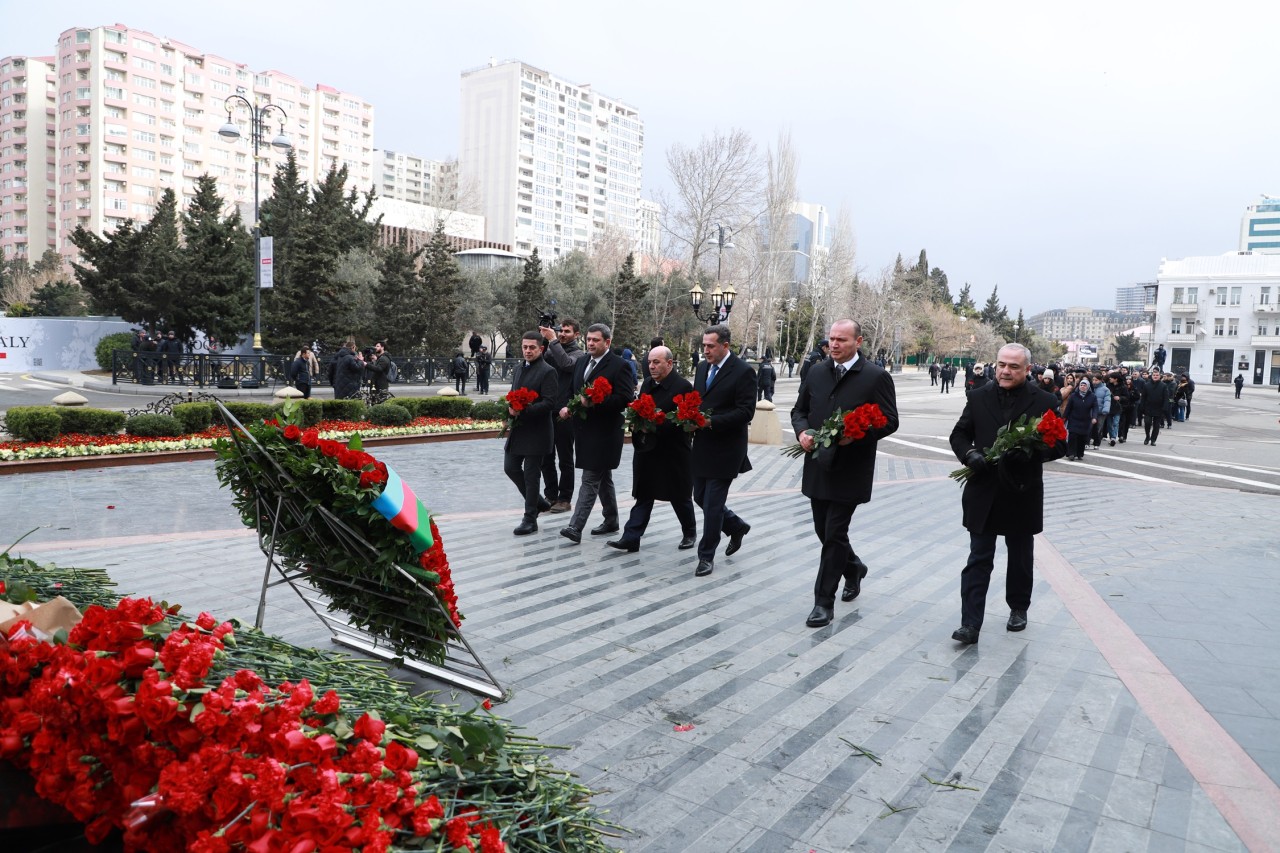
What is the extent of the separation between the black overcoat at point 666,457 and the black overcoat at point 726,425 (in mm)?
353

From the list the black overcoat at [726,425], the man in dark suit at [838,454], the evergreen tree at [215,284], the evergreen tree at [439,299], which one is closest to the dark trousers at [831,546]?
the man in dark suit at [838,454]

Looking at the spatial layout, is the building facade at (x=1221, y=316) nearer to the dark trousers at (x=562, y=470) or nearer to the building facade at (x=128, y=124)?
the building facade at (x=128, y=124)

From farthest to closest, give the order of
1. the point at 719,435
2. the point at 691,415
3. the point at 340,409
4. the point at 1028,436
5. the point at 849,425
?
the point at 340,409, the point at 719,435, the point at 691,415, the point at 849,425, the point at 1028,436

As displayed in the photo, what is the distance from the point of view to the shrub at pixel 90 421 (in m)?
11.6

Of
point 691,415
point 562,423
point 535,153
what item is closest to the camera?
point 691,415

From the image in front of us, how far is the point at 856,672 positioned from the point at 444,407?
42.4 ft

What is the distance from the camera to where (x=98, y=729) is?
213 centimetres

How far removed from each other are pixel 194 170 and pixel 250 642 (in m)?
113

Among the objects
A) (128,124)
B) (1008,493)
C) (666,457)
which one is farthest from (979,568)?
(128,124)

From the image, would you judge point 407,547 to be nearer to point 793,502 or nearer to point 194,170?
point 793,502

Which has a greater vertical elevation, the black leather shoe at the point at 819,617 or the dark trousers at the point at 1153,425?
the dark trousers at the point at 1153,425

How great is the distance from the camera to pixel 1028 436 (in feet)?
16.2

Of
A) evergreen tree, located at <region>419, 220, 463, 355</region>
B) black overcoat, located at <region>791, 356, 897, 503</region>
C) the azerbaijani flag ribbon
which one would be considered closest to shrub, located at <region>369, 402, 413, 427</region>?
black overcoat, located at <region>791, 356, 897, 503</region>

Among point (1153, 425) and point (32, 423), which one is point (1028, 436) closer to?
point (32, 423)
